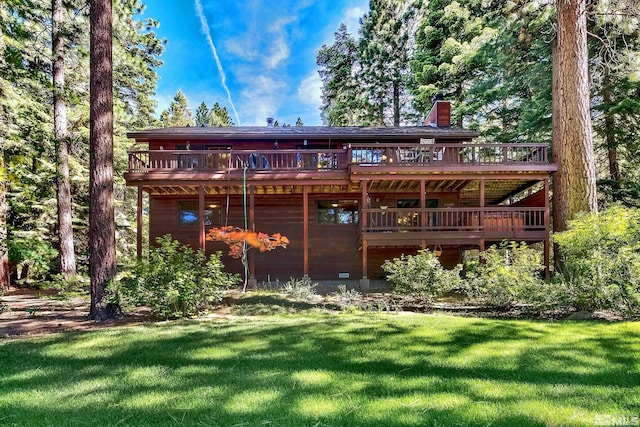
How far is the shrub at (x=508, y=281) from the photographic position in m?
7.89

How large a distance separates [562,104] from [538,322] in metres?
7.22

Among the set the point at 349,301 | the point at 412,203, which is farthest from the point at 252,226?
the point at 412,203

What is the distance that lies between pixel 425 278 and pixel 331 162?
19.6ft

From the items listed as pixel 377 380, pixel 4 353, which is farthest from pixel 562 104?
pixel 4 353

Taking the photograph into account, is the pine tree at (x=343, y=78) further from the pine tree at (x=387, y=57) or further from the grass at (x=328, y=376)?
the grass at (x=328, y=376)

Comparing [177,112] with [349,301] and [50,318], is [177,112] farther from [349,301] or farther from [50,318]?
[349,301]

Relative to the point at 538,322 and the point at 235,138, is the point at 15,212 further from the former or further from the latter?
the point at 538,322

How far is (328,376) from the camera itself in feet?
12.5

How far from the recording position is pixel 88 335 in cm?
585

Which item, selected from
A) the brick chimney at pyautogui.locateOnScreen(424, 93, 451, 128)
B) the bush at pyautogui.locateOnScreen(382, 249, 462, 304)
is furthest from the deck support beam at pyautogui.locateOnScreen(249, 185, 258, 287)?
the brick chimney at pyautogui.locateOnScreen(424, 93, 451, 128)

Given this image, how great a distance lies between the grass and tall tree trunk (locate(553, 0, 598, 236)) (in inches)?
209

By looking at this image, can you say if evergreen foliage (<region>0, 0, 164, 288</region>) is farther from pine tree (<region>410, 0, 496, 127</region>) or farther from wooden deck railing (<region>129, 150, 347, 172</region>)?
pine tree (<region>410, 0, 496, 127</region>)

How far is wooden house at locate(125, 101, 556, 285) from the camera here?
40.4ft

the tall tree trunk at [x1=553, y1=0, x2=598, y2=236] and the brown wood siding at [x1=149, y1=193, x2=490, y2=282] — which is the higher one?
the tall tree trunk at [x1=553, y1=0, x2=598, y2=236]
